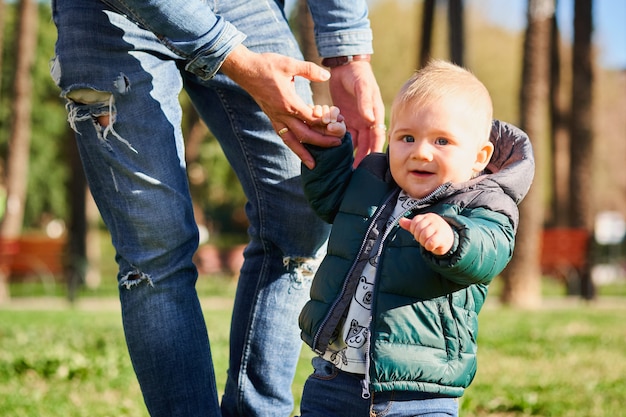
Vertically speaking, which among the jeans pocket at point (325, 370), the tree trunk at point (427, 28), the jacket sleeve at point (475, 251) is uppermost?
the tree trunk at point (427, 28)

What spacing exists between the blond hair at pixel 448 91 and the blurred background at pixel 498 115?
362cm

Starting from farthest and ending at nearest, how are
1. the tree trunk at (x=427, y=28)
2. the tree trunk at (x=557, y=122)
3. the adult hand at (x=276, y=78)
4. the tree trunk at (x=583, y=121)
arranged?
the tree trunk at (x=557, y=122)
the tree trunk at (x=427, y=28)
the tree trunk at (x=583, y=121)
the adult hand at (x=276, y=78)

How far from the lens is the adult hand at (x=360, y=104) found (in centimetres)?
271

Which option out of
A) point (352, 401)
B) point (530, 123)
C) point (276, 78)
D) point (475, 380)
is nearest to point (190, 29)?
point (276, 78)

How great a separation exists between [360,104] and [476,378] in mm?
2664

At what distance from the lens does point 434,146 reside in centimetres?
239

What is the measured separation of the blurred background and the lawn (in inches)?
85.3

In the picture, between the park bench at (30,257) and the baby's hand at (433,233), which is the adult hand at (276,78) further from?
the park bench at (30,257)

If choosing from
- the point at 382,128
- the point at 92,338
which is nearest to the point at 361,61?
the point at 382,128

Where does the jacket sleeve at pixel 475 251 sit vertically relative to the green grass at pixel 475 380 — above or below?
above

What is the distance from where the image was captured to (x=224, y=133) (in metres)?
2.86

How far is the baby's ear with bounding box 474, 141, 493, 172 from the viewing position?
8.15 feet

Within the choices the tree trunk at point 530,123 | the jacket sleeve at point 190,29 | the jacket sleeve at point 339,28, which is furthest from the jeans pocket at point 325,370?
the tree trunk at point 530,123

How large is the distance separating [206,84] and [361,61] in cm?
50
